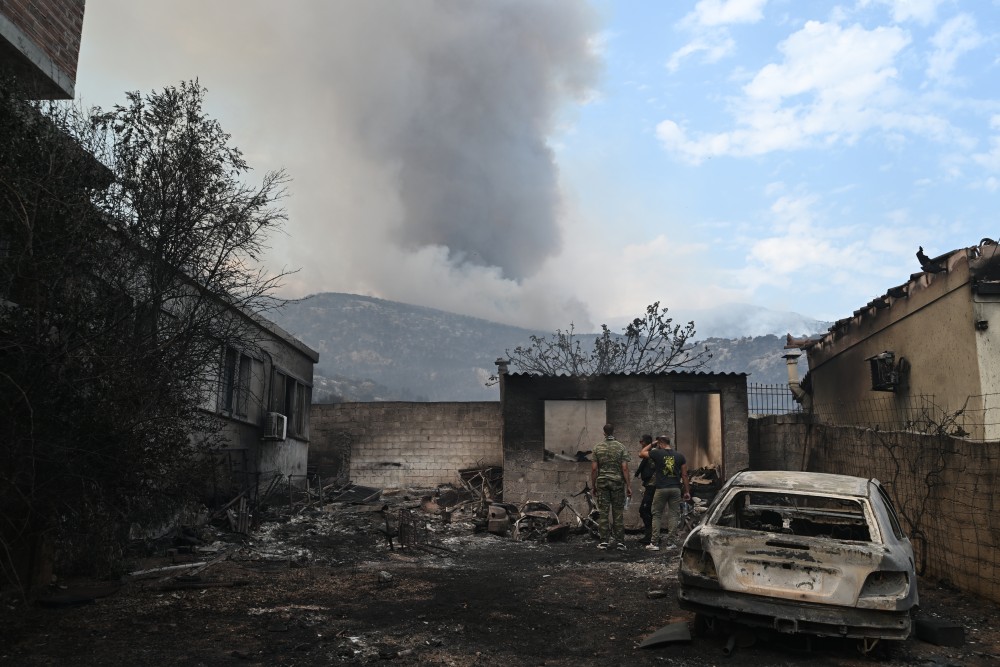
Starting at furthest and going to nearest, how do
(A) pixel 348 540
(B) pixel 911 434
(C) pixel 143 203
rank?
(A) pixel 348 540 → (C) pixel 143 203 → (B) pixel 911 434

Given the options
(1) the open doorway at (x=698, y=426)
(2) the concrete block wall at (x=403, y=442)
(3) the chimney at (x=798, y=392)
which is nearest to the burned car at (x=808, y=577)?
(1) the open doorway at (x=698, y=426)

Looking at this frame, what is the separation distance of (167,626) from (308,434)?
14.4 m

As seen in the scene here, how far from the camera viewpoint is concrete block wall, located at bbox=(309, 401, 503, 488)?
20469 millimetres

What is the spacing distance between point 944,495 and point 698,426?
28.1 ft

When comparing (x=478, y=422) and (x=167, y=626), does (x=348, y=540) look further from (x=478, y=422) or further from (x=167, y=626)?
(x=478, y=422)

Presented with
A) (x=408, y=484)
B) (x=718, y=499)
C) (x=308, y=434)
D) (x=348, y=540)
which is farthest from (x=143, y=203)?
(x=408, y=484)

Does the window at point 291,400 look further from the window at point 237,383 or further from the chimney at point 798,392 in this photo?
the chimney at point 798,392

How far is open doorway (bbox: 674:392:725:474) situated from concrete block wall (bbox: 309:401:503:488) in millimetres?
6044

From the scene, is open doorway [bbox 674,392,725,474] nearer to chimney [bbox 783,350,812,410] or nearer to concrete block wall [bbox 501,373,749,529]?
concrete block wall [bbox 501,373,749,529]

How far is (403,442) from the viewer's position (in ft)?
68.4

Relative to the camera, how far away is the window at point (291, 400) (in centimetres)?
1700

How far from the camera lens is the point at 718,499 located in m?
6.01

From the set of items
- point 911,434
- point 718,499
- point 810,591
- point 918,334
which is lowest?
point 810,591

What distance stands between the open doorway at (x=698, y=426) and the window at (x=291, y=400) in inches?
375
